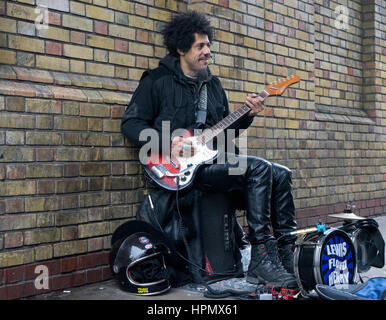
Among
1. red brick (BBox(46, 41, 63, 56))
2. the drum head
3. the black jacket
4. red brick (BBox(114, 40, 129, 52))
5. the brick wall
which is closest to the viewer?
the drum head

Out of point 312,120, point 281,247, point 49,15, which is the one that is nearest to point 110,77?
point 49,15

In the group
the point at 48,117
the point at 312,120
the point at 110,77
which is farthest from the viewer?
the point at 312,120

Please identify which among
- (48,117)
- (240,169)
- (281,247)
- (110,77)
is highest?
(110,77)

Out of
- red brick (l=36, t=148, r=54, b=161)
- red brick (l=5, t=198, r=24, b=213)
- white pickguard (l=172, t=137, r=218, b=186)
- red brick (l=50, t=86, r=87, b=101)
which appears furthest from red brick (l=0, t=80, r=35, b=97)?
white pickguard (l=172, t=137, r=218, b=186)

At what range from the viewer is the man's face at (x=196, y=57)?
462 cm

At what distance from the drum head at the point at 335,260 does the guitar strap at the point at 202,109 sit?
4.62 feet

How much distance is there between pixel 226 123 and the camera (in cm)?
441

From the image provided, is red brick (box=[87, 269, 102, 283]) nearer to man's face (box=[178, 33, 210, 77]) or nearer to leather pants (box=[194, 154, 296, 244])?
leather pants (box=[194, 154, 296, 244])

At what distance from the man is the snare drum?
387 millimetres

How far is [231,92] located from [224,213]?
60.6 inches

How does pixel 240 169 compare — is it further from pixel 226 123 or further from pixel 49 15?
pixel 49 15

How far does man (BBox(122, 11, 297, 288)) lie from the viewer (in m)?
4.15

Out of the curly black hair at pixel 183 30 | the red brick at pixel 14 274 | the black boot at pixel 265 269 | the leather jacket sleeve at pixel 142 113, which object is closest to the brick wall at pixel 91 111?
the red brick at pixel 14 274

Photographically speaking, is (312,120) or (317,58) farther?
(317,58)
